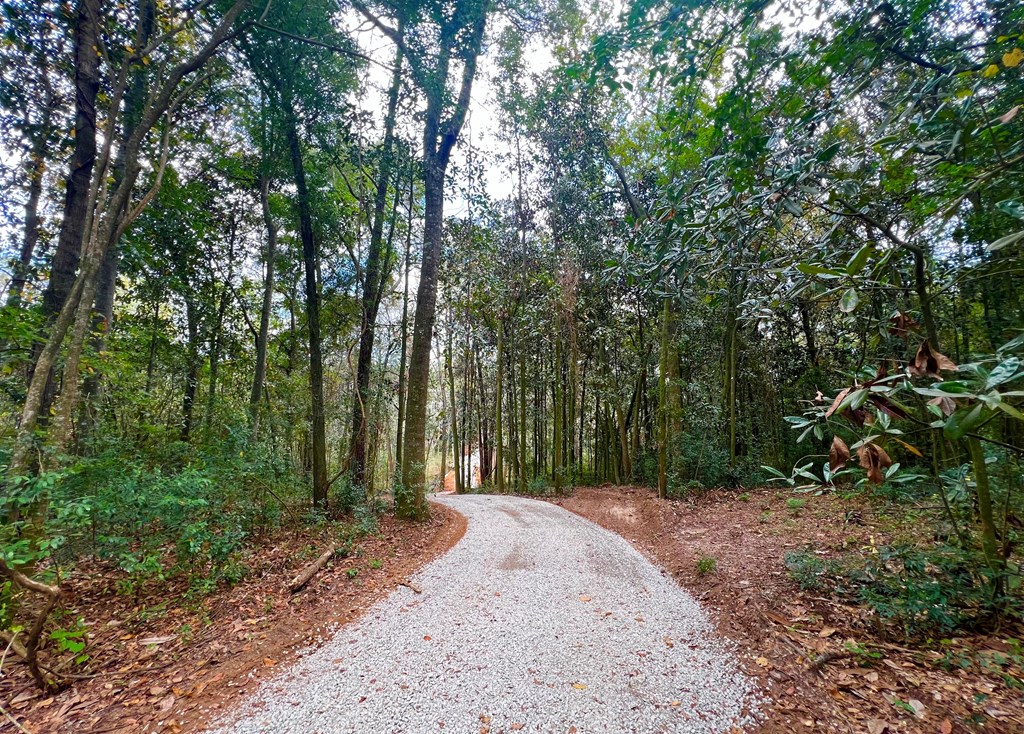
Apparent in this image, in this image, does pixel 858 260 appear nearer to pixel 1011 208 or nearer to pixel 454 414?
pixel 1011 208

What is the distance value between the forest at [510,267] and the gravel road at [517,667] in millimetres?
1471

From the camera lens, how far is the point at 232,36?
14.9ft

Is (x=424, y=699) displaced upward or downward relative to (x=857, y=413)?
downward

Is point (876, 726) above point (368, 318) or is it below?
below

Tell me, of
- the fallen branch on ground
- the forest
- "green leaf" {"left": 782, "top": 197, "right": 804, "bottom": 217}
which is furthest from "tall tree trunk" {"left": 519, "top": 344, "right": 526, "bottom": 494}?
"green leaf" {"left": 782, "top": 197, "right": 804, "bottom": 217}

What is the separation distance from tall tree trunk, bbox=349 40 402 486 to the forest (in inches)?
3.7

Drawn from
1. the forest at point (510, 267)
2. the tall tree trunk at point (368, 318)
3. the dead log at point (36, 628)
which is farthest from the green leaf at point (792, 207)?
the tall tree trunk at point (368, 318)

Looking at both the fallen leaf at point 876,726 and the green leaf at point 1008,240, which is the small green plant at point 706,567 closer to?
the fallen leaf at point 876,726

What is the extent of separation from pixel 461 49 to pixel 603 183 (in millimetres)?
4328

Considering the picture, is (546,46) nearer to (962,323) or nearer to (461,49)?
(461,49)

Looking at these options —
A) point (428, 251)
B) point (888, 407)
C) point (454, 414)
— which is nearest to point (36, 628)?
point (888, 407)

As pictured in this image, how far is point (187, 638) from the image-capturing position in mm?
3305

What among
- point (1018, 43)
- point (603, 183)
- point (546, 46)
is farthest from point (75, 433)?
point (603, 183)

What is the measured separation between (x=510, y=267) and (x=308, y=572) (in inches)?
398
